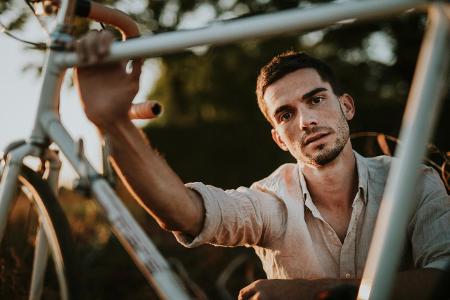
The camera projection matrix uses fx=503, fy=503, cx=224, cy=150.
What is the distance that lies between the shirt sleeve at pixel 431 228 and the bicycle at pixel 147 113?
582 mm

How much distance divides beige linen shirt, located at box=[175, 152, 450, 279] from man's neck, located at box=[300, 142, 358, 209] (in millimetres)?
48

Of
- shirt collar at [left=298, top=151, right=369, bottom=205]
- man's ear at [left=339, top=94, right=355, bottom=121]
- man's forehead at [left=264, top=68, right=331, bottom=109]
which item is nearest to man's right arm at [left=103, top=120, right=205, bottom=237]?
shirt collar at [left=298, top=151, right=369, bottom=205]

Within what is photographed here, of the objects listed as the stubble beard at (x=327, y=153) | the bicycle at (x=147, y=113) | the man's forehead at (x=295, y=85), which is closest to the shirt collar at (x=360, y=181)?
the stubble beard at (x=327, y=153)

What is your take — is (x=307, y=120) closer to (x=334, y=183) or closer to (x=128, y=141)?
(x=334, y=183)

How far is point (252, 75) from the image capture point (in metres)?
12.5

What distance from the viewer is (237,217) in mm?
1946

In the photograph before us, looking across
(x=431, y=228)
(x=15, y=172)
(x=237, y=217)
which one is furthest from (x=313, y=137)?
(x=15, y=172)

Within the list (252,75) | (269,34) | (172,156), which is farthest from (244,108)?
(269,34)

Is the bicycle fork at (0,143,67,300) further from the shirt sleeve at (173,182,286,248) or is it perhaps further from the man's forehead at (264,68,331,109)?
the man's forehead at (264,68,331,109)

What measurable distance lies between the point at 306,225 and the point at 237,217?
0.35 meters

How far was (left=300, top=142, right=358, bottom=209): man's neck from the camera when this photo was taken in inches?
85.9

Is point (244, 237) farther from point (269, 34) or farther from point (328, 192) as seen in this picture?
point (269, 34)

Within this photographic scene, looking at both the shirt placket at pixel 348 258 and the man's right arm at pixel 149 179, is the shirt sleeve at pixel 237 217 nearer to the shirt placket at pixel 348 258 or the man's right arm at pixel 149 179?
the man's right arm at pixel 149 179

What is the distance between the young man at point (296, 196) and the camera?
1.62m
